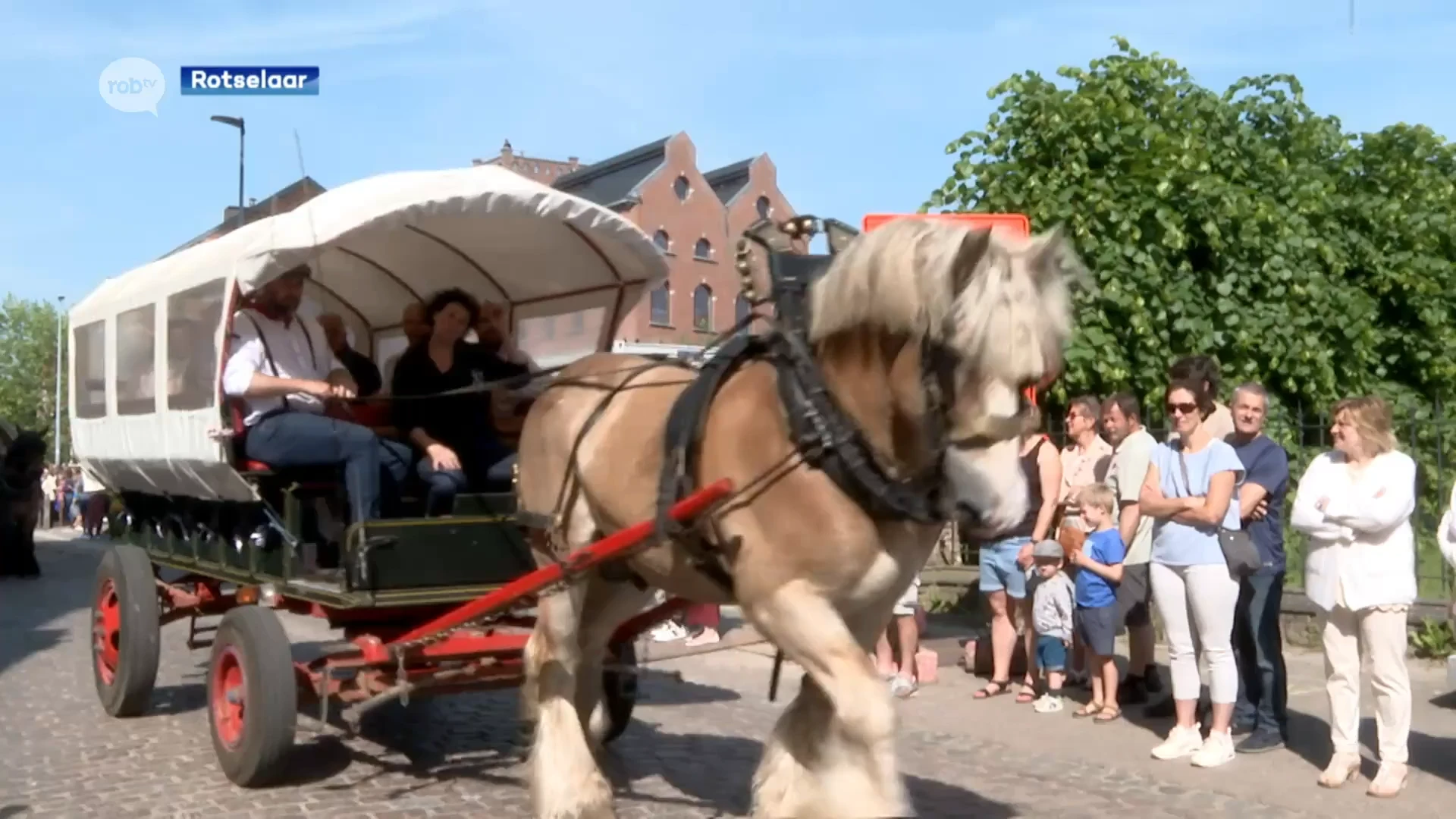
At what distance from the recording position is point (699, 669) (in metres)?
8.96

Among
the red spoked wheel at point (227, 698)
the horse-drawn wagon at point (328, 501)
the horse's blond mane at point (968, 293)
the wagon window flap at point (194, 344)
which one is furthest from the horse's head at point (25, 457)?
the horse's blond mane at point (968, 293)

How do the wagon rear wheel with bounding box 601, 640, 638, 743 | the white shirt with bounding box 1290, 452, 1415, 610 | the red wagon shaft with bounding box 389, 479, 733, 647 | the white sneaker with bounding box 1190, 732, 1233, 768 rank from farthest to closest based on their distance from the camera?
the wagon rear wheel with bounding box 601, 640, 638, 743, the white sneaker with bounding box 1190, 732, 1233, 768, the white shirt with bounding box 1290, 452, 1415, 610, the red wagon shaft with bounding box 389, 479, 733, 647

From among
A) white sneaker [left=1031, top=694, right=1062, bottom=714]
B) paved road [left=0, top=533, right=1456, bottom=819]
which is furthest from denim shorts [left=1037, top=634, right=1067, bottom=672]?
paved road [left=0, top=533, right=1456, bottom=819]

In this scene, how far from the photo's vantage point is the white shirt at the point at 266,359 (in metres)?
5.69

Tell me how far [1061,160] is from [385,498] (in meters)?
6.92

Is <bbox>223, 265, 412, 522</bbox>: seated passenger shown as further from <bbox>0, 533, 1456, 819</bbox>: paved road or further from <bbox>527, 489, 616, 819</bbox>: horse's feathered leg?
<bbox>0, 533, 1456, 819</bbox>: paved road

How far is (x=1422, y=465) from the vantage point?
8.50 metres

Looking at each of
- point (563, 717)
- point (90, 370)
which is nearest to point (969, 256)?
point (563, 717)

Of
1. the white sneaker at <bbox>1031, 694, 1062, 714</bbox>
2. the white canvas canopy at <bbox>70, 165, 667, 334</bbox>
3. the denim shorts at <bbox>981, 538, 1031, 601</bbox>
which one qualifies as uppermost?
the white canvas canopy at <bbox>70, 165, 667, 334</bbox>

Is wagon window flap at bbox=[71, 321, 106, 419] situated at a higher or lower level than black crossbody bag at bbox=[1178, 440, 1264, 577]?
higher

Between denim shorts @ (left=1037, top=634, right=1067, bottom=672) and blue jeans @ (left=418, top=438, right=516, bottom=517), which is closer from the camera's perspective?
blue jeans @ (left=418, top=438, right=516, bottom=517)

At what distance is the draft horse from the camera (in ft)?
11.5

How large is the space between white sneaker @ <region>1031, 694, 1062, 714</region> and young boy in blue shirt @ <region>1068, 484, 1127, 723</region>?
12 centimetres

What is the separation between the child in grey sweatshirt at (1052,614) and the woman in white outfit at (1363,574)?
178 centimetres
